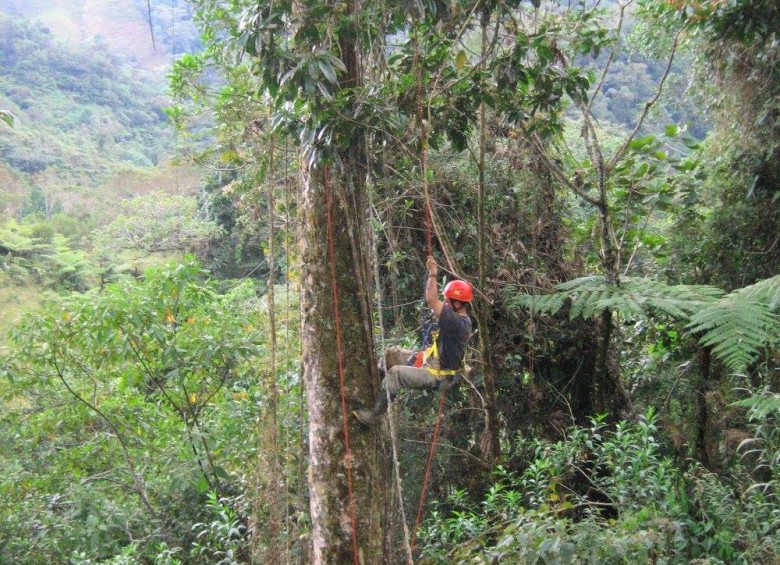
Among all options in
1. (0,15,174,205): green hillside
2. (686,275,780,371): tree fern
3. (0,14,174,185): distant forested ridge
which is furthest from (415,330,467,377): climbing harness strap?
(0,14,174,185): distant forested ridge

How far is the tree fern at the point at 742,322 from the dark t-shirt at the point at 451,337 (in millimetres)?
1387

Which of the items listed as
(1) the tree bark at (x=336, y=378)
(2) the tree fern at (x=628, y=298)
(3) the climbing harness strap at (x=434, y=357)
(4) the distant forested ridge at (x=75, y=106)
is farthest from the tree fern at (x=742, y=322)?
(4) the distant forested ridge at (x=75, y=106)

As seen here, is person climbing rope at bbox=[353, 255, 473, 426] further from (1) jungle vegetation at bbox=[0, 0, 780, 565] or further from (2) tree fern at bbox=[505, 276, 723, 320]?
(2) tree fern at bbox=[505, 276, 723, 320]

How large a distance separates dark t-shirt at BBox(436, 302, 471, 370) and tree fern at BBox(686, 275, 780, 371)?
1.39m

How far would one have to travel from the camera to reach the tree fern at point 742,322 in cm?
412

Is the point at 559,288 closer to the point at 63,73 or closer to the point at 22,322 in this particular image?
the point at 22,322

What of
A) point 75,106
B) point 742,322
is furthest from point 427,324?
point 75,106

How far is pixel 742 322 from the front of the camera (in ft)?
14.0

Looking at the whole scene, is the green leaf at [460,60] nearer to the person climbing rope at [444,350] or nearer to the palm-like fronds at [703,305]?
the person climbing rope at [444,350]

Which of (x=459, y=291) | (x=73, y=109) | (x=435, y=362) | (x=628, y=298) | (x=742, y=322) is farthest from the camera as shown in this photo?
(x=73, y=109)

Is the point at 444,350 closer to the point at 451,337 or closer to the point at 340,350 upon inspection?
the point at 451,337

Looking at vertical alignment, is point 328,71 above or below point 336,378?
above

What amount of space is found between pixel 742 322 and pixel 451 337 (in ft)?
5.81

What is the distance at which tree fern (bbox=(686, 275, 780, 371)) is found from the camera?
13.5ft
